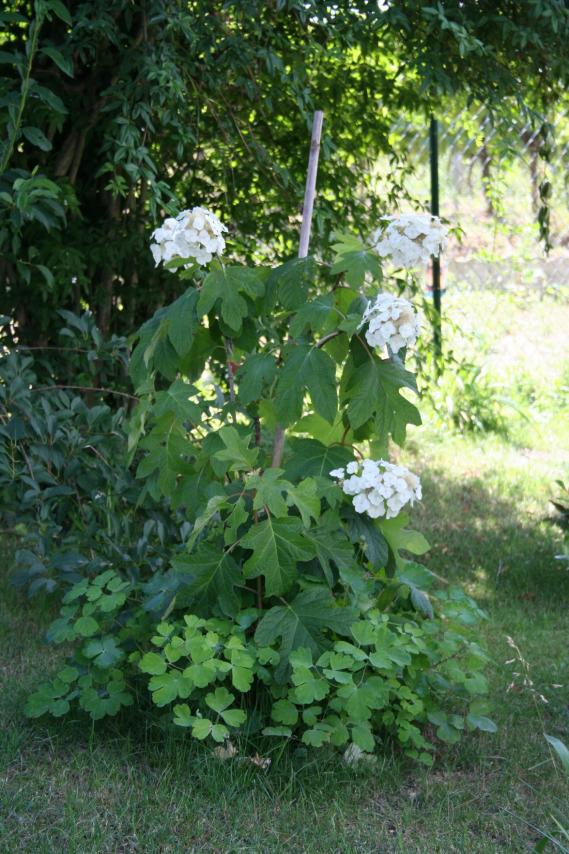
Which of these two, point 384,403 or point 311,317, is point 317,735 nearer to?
point 384,403

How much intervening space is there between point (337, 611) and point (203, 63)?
7.80 feet

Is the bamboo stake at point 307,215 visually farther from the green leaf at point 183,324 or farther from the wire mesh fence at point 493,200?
the wire mesh fence at point 493,200

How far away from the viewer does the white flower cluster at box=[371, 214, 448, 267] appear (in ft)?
7.86

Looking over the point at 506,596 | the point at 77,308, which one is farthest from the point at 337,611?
the point at 77,308

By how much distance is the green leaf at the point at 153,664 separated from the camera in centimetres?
233

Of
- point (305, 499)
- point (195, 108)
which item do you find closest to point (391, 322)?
point (305, 499)

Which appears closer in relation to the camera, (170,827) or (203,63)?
(170,827)

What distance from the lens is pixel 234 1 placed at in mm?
3457

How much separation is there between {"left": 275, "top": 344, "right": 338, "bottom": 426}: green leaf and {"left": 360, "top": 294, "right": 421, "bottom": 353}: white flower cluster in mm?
124

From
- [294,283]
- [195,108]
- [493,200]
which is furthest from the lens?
[493,200]

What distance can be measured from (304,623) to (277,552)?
192 millimetres

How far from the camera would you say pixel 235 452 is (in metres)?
2.44

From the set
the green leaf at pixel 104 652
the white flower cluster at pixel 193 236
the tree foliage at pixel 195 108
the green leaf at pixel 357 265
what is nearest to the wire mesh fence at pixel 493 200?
the tree foliage at pixel 195 108

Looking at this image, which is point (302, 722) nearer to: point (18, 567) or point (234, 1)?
point (18, 567)
